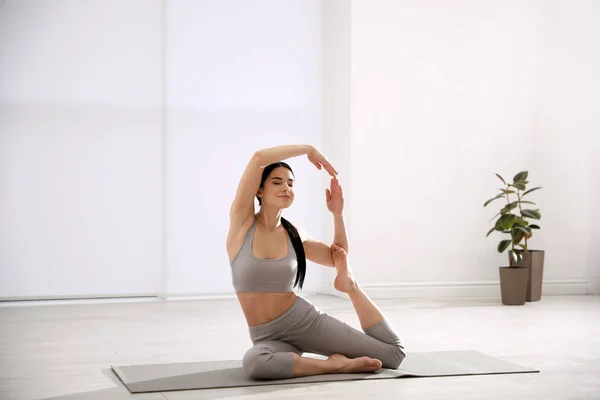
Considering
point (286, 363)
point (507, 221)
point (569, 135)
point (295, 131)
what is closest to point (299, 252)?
point (286, 363)

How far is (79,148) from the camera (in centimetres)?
674

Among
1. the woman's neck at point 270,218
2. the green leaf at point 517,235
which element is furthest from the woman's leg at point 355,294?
the green leaf at point 517,235

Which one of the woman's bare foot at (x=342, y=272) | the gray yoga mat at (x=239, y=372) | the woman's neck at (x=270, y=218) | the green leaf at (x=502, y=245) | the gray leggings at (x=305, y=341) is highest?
the woman's neck at (x=270, y=218)

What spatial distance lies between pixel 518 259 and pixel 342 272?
3272 mm

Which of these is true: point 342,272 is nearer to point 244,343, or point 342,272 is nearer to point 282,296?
point 282,296

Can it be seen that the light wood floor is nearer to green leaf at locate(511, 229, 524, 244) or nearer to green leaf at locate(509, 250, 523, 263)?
green leaf at locate(509, 250, 523, 263)

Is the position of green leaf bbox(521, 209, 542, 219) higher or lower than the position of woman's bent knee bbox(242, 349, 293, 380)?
higher

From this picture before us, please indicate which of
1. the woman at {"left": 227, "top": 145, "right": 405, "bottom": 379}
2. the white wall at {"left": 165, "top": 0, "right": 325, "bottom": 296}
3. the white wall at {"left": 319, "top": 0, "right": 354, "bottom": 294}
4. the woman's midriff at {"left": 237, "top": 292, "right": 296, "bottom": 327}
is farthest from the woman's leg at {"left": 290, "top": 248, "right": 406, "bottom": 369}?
the white wall at {"left": 165, "top": 0, "right": 325, "bottom": 296}

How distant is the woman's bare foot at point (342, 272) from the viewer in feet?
11.8

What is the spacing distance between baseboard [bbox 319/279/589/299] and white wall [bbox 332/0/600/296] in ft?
0.04

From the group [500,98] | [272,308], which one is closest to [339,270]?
[272,308]

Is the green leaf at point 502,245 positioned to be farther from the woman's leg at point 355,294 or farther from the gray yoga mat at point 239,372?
the woman's leg at point 355,294

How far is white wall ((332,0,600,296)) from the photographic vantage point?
692 cm

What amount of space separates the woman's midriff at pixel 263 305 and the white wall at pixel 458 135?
3378mm
